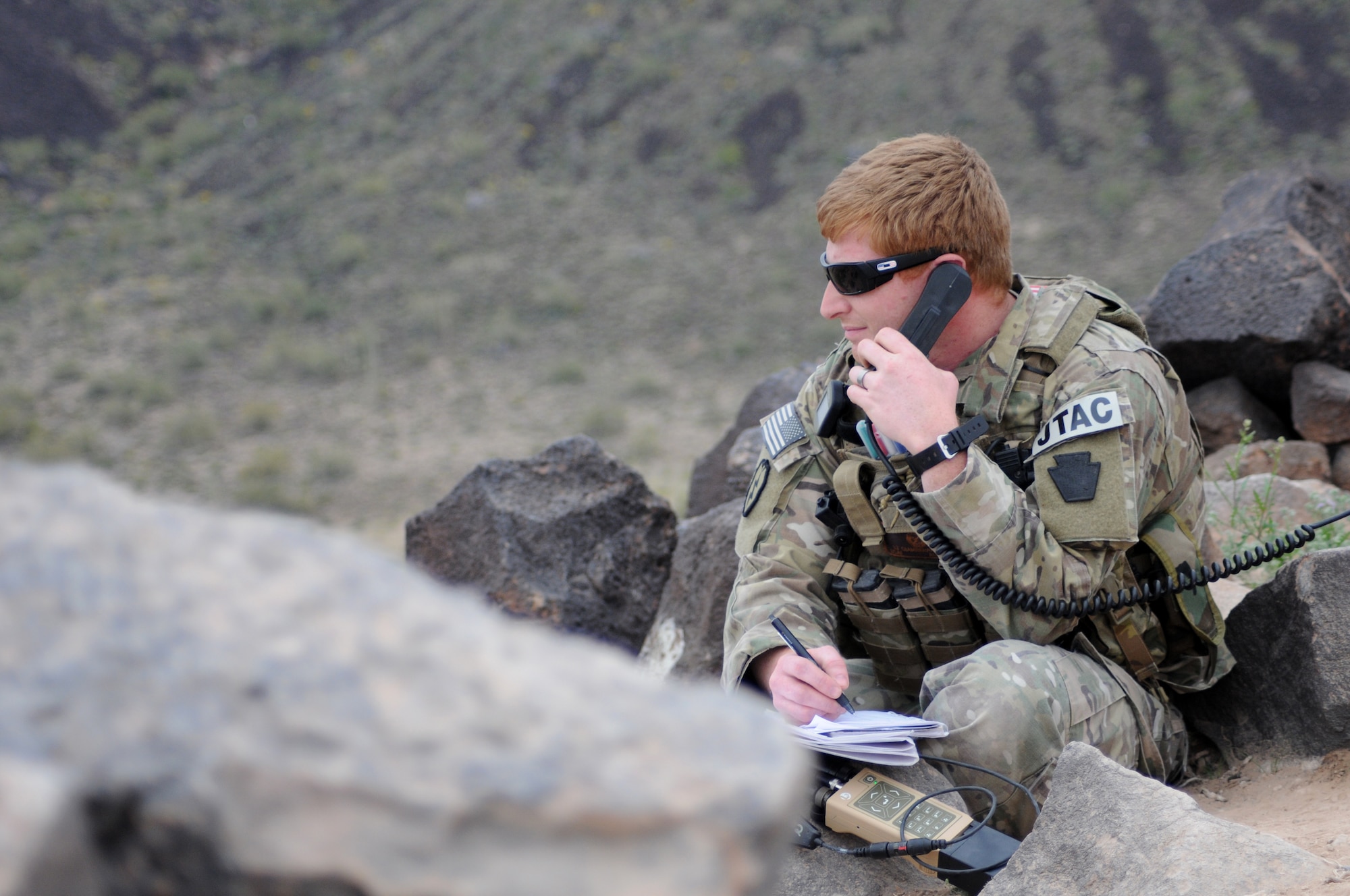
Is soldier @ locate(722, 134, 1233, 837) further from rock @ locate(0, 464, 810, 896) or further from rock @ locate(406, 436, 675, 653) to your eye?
rock @ locate(0, 464, 810, 896)

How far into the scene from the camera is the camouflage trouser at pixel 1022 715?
2238 millimetres

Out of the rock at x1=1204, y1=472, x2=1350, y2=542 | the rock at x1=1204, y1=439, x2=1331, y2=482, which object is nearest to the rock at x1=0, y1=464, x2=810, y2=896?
the rock at x1=1204, y1=472, x2=1350, y2=542

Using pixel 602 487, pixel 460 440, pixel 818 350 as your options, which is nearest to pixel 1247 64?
pixel 818 350

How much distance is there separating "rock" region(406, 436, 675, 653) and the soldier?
1.23 metres

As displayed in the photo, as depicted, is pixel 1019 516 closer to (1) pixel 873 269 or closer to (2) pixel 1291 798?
(1) pixel 873 269

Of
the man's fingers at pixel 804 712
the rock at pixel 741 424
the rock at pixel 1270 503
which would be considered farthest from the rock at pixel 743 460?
the man's fingers at pixel 804 712

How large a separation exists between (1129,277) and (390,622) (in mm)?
15206

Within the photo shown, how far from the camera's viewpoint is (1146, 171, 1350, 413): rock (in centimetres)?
504

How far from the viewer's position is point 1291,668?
2596 millimetres

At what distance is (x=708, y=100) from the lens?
20.8 metres

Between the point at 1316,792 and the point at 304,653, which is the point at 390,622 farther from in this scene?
the point at 1316,792

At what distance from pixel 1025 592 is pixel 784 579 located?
2.00 feet

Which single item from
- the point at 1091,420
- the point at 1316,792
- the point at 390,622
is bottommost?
the point at 1316,792

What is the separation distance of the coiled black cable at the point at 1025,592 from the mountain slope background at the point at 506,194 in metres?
9.70
